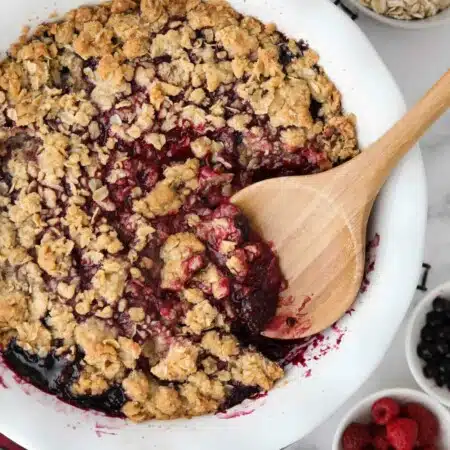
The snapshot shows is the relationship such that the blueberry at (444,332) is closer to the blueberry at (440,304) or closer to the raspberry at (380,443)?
the blueberry at (440,304)

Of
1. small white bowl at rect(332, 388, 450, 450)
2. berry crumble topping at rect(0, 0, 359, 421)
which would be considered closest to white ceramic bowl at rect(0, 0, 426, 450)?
berry crumble topping at rect(0, 0, 359, 421)

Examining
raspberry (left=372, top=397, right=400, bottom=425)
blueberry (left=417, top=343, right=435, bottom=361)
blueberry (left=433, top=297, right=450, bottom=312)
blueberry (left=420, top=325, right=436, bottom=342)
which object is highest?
blueberry (left=433, top=297, right=450, bottom=312)

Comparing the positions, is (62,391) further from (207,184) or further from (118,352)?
(207,184)

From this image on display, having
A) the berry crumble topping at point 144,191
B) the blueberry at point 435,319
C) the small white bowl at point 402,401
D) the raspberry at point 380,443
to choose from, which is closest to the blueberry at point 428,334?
the blueberry at point 435,319

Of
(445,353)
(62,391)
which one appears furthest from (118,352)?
(445,353)

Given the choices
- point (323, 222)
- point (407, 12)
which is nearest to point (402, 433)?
point (323, 222)

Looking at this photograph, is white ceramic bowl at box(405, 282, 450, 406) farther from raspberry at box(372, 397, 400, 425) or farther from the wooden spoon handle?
the wooden spoon handle

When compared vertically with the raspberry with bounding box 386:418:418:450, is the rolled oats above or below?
above
